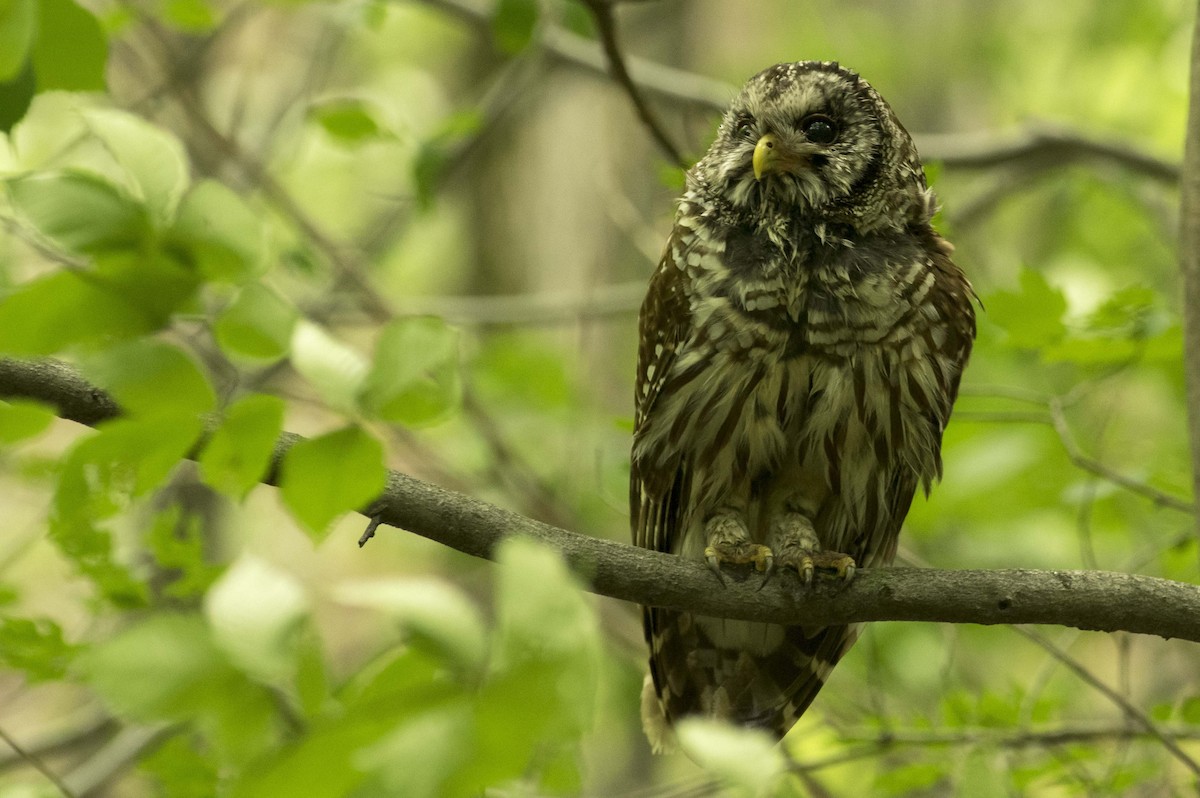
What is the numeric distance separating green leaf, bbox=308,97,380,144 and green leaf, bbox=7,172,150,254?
2625 millimetres

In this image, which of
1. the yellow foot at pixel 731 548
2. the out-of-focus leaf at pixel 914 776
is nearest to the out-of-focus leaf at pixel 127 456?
the yellow foot at pixel 731 548

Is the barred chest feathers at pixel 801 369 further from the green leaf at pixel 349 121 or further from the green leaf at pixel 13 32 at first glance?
the green leaf at pixel 13 32

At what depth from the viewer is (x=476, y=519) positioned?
7.21 feet

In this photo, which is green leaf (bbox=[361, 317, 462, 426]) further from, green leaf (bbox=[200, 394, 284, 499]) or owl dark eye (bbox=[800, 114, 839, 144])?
owl dark eye (bbox=[800, 114, 839, 144])

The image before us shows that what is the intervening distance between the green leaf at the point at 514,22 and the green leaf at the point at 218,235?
7.41 feet

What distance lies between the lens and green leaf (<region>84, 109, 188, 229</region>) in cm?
122

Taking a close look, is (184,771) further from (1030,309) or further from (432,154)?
(1030,309)

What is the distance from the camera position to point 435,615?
1027 millimetres

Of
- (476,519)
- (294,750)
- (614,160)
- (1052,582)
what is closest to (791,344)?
(1052,582)

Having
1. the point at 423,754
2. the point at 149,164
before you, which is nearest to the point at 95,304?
the point at 149,164

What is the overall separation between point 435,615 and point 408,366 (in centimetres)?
24

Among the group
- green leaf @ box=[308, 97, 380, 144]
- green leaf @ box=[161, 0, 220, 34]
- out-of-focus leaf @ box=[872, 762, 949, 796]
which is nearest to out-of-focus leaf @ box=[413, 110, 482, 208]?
A: green leaf @ box=[308, 97, 380, 144]

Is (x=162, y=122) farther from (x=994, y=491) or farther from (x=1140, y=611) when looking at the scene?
(x=1140, y=611)

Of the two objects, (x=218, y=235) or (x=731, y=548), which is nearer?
(x=218, y=235)
